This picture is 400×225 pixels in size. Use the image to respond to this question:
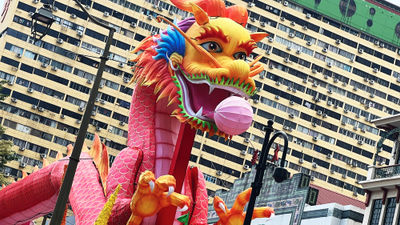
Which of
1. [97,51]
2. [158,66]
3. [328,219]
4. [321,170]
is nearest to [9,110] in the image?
[97,51]

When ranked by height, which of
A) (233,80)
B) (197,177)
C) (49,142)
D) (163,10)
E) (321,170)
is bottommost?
(197,177)

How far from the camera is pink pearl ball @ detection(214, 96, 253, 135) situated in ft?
45.0

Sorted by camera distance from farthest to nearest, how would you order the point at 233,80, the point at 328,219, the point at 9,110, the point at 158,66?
1. the point at 9,110
2. the point at 328,219
3. the point at 158,66
4. the point at 233,80

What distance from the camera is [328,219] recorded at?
37594 mm

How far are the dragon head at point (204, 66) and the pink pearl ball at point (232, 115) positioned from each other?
0.7 inches

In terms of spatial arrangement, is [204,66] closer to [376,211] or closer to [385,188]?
[385,188]

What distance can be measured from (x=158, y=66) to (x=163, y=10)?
61852 millimetres

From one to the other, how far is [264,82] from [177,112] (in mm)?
66231

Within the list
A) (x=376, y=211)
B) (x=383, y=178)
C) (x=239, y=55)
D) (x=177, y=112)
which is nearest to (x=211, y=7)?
(x=239, y=55)

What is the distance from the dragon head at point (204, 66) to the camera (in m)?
14.1

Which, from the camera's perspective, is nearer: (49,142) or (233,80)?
(233,80)

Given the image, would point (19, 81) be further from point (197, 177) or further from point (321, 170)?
point (197, 177)

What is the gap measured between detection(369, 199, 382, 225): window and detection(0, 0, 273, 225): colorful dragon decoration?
20.5 m

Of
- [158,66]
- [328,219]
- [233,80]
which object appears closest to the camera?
[233,80]
